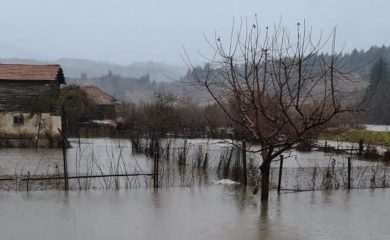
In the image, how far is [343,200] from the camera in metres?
13.8

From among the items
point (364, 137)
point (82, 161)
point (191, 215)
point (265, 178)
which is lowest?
point (82, 161)

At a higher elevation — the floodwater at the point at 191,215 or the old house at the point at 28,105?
the old house at the point at 28,105

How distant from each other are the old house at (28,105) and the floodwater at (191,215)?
2315 cm

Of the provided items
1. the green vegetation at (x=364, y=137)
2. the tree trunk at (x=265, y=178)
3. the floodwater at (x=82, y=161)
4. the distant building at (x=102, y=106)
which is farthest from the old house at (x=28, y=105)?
the distant building at (x=102, y=106)

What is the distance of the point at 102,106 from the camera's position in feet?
229

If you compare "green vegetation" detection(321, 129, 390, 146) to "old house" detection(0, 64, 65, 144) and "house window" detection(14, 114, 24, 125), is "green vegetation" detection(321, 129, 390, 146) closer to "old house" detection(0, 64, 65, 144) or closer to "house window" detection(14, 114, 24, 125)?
"old house" detection(0, 64, 65, 144)

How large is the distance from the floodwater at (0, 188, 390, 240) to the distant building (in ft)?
168

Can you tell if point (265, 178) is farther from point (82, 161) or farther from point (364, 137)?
point (364, 137)

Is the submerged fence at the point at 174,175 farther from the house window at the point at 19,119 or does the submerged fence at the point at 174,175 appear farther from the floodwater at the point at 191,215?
the house window at the point at 19,119

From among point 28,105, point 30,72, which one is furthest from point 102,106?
point 28,105

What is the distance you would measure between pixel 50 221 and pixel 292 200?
21.5ft

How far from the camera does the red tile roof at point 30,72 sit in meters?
36.6

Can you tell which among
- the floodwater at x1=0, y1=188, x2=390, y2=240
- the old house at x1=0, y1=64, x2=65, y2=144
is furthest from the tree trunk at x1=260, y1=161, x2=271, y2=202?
the old house at x1=0, y1=64, x2=65, y2=144

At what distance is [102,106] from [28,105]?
1320 inches
